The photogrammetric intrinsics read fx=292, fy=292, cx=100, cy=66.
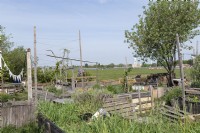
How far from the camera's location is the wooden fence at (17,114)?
39.5 ft

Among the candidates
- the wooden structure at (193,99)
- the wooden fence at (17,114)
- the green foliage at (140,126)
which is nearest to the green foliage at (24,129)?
the wooden fence at (17,114)

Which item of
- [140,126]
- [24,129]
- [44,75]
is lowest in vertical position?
[24,129]

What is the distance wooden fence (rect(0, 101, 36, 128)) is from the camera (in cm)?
1205

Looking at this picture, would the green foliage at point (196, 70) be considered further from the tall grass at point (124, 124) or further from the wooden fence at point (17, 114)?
the wooden fence at point (17, 114)

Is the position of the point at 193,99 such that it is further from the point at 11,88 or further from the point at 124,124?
the point at 11,88

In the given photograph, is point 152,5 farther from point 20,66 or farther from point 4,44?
point 4,44

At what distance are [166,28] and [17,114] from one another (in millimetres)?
19572

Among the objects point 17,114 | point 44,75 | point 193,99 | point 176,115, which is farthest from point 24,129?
point 44,75

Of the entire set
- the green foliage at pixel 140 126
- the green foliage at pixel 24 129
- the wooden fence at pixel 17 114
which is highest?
the green foliage at pixel 140 126

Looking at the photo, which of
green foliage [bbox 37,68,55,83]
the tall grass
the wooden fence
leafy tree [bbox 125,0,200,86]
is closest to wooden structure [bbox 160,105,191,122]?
the tall grass

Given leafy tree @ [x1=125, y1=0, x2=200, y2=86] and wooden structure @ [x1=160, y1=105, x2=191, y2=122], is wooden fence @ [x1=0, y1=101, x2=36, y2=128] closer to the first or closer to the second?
wooden structure @ [x1=160, y1=105, x2=191, y2=122]

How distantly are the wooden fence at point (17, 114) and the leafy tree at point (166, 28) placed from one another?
729 inches

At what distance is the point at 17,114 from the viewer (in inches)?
483

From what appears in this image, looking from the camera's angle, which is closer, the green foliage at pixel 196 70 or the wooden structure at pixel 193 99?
the wooden structure at pixel 193 99
